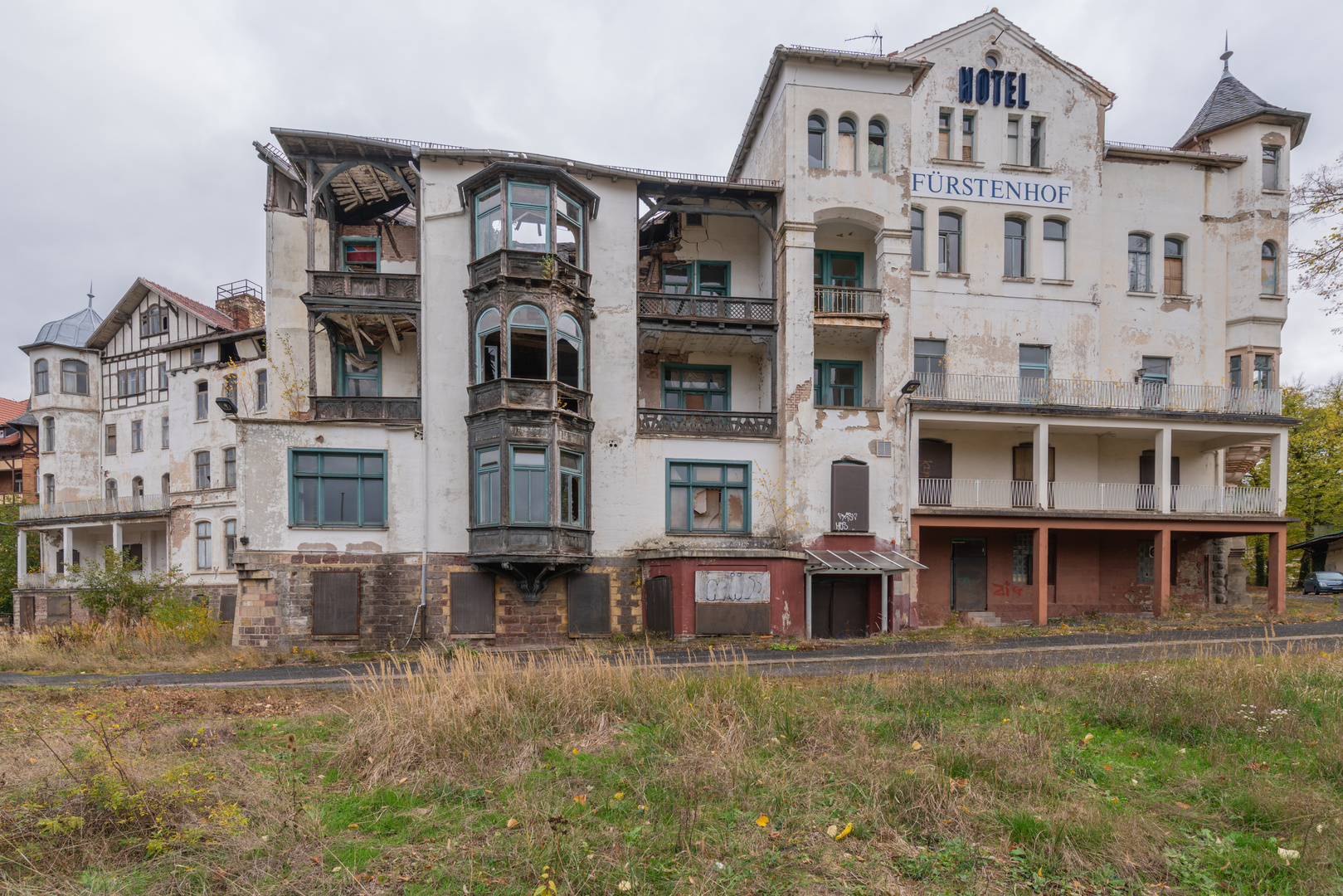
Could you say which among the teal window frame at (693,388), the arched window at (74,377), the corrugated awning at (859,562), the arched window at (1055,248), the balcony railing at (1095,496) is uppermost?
the arched window at (1055,248)

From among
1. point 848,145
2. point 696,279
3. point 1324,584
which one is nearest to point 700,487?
point 696,279

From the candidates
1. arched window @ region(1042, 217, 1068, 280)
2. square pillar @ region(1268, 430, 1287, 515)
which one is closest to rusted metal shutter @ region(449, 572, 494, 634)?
arched window @ region(1042, 217, 1068, 280)

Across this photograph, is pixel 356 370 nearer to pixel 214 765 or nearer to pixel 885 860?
pixel 214 765

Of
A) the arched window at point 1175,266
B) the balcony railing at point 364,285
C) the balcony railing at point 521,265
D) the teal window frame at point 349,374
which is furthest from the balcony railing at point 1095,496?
the teal window frame at point 349,374

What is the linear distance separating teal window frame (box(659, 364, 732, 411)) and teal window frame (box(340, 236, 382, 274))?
9.63 m

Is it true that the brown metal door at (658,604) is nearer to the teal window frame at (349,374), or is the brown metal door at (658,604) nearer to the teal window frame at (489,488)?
the teal window frame at (489,488)

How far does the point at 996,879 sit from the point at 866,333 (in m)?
20.5

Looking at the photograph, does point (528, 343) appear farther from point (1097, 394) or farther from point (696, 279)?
point (1097, 394)

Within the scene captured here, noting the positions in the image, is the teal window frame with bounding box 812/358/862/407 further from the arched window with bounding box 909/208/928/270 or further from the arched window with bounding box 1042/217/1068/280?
the arched window with bounding box 1042/217/1068/280

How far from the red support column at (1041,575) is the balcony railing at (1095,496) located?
100 centimetres

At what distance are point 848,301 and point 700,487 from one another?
25.2 feet

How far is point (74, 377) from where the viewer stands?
38562mm

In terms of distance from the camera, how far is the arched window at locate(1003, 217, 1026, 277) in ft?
84.5

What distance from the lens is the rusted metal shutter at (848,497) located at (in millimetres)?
22641
